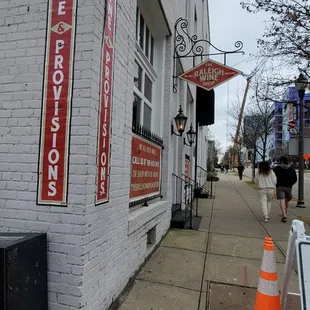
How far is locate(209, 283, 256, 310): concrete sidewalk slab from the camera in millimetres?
3109

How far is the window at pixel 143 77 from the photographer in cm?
474

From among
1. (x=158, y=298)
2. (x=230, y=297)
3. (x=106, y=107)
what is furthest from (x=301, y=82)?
(x=158, y=298)

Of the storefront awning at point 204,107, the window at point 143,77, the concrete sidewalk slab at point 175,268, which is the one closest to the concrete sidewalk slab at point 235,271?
the concrete sidewalk slab at point 175,268

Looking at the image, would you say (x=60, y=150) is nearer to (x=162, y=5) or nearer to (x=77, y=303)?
Answer: (x=77, y=303)

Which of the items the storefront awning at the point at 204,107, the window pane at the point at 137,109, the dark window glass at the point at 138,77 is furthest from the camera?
the storefront awning at the point at 204,107

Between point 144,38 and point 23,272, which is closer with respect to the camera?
point 23,272

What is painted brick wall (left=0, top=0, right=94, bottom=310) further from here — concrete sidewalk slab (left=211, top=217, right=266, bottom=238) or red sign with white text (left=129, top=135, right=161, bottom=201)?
concrete sidewalk slab (left=211, top=217, right=266, bottom=238)

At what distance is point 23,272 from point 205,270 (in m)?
2.68

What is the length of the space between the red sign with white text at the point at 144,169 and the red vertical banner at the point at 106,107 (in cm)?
107

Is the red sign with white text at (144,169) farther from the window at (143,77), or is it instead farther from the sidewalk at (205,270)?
the sidewalk at (205,270)

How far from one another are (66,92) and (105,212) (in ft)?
3.85

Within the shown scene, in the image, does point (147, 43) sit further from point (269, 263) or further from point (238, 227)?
point (238, 227)

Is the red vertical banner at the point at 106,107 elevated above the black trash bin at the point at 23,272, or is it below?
above

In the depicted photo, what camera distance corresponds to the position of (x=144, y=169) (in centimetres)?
450
